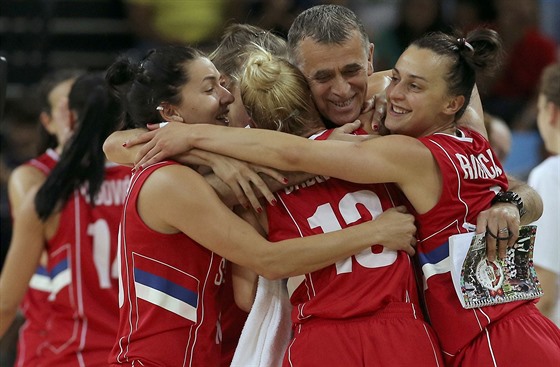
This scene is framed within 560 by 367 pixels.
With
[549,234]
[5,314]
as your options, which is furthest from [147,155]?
[549,234]

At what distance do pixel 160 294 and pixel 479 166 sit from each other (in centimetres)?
113

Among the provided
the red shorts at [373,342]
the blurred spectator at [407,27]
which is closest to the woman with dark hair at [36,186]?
the red shorts at [373,342]

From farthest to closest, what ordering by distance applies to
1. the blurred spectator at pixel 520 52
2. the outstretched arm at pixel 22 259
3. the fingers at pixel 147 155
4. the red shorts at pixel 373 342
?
the blurred spectator at pixel 520 52, the outstretched arm at pixel 22 259, the fingers at pixel 147 155, the red shorts at pixel 373 342

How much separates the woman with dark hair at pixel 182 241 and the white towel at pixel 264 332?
10 centimetres

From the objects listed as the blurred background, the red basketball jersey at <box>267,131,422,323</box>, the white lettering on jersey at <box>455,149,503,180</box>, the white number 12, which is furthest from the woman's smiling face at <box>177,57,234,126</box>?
the blurred background

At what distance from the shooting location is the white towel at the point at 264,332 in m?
3.63

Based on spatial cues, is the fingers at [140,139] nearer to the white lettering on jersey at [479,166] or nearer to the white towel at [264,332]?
the white towel at [264,332]

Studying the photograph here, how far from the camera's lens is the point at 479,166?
3.48 m

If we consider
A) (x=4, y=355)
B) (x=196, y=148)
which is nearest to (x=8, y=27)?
(x=4, y=355)

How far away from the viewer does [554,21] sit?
9.55m

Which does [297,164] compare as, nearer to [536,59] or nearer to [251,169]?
[251,169]

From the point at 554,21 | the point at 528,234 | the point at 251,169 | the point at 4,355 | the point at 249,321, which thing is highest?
the point at 251,169

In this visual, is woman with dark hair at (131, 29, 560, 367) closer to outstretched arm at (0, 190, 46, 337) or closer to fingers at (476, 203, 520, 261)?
fingers at (476, 203, 520, 261)

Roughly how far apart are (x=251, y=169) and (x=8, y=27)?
5.72 m
